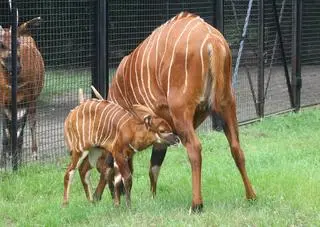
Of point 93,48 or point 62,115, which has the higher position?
point 93,48

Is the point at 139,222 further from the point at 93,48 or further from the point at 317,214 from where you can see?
the point at 93,48

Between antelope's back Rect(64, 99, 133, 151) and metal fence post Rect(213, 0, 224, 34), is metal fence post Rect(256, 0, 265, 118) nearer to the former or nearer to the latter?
metal fence post Rect(213, 0, 224, 34)

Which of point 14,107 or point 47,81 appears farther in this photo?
point 47,81

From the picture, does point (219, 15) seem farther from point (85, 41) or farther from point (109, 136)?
point (109, 136)

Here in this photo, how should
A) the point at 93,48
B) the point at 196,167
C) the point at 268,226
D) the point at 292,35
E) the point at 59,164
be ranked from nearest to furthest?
the point at 268,226 → the point at 196,167 → the point at 59,164 → the point at 93,48 → the point at 292,35

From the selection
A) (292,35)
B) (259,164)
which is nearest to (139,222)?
(259,164)

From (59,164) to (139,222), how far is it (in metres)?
3.36

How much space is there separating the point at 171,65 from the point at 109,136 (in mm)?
Result: 806

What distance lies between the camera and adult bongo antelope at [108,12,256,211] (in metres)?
5.41

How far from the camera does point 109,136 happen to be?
5844 millimetres

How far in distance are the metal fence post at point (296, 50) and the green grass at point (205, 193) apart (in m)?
3.42

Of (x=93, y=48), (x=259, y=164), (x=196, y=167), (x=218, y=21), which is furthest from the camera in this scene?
(x=218, y=21)

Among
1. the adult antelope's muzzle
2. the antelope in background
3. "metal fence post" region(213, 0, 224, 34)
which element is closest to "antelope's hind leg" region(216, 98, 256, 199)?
the adult antelope's muzzle

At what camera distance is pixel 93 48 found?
29.3 ft
